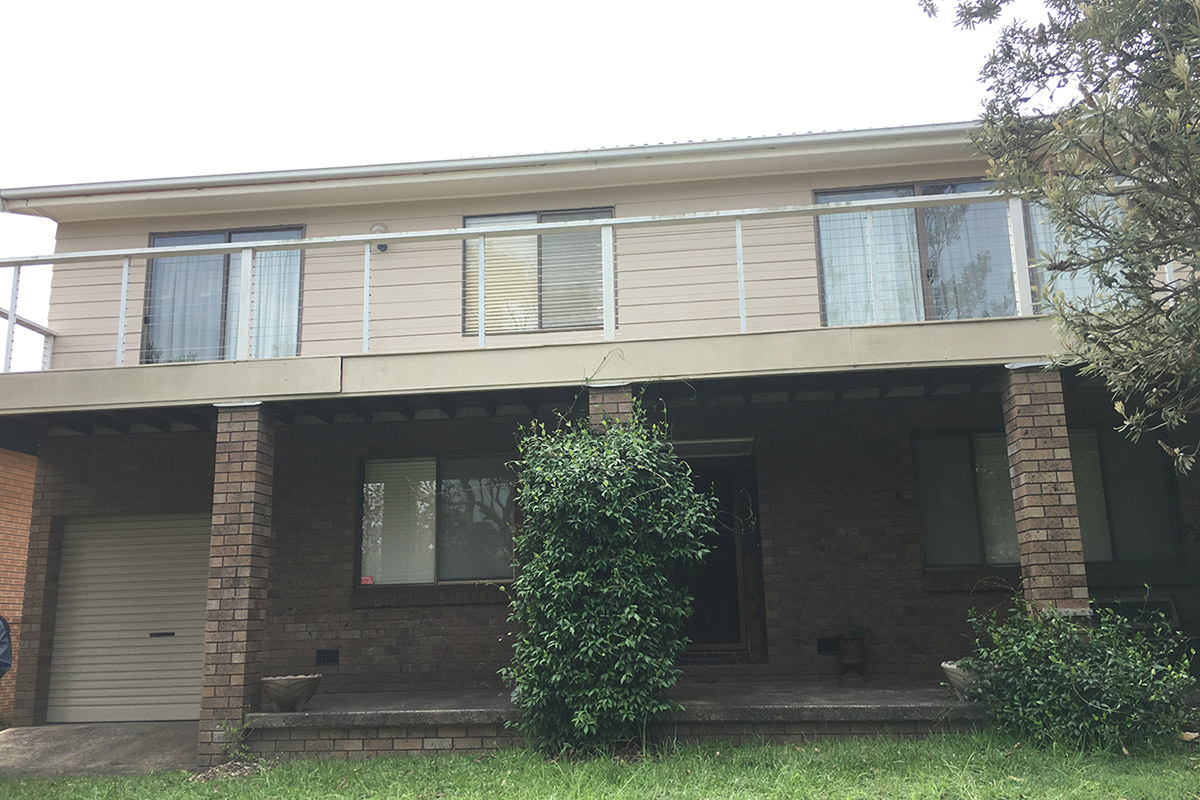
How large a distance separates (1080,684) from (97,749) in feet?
25.9

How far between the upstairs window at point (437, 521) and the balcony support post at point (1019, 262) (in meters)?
5.15

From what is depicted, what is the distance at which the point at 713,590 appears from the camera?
32.3 feet

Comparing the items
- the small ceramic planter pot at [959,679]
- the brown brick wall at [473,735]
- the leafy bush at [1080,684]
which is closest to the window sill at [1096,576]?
the small ceramic planter pot at [959,679]

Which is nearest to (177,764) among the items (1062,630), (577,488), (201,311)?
(577,488)

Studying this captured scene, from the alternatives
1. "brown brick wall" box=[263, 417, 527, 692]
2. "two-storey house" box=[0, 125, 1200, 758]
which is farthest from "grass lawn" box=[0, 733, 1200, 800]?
"brown brick wall" box=[263, 417, 527, 692]

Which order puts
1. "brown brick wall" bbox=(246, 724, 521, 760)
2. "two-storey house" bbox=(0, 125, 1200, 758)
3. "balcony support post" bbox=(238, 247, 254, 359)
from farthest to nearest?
"two-storey house" bbox=(0, 125, 1200, 758)
"balcony support post" bbox=(238, 247, 254, 359)
"brown brick wall" bbox=(246, 724, 521, 760)

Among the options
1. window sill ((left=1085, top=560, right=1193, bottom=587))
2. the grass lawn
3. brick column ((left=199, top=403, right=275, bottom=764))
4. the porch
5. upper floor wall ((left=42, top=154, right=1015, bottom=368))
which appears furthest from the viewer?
upper floor wall ((left=42, top=154, right=1015, bottom=368))

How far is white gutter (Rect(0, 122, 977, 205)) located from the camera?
31.4 feet

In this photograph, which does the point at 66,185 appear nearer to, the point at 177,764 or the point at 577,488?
the point at 177,764

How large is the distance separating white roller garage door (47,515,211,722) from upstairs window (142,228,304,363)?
6.20ft

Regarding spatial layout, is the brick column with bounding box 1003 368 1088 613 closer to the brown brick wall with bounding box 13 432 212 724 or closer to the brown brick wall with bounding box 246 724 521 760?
the brown brick wall with bounding box 246 724 521 760

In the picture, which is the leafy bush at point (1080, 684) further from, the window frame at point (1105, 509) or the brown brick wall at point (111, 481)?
the brown brick wall at point (111, 481)

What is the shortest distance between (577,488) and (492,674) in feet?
10.9

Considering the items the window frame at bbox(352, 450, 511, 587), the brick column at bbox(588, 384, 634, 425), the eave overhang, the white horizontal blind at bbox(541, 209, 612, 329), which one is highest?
the eave overhang
